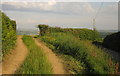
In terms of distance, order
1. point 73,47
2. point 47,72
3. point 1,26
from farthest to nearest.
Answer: point 73,47 → point 1,26 → point 47,72

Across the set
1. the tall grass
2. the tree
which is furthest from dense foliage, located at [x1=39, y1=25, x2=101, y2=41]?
the tall grass

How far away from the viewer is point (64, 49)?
8828 millimetres

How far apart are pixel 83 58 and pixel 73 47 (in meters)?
1.48

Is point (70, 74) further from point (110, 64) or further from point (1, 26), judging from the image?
point (1, 26)

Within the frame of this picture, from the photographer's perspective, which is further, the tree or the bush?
the tree

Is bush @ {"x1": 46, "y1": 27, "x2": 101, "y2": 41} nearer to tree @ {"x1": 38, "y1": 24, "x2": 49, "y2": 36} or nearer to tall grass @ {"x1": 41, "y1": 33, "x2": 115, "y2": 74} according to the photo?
tree @ {"x1": 38, "y1": 24, "x2": 49, "y2": 36}

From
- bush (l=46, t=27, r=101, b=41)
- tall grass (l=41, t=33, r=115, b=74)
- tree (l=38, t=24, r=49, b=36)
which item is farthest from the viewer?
tree (l=38, t=24, r=49, b=36)

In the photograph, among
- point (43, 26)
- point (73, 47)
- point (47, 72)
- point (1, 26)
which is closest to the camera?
point (47, 72)

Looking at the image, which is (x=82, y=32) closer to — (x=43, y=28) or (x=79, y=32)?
(x=79, y=32)

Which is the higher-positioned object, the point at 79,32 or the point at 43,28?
the point at 43,28

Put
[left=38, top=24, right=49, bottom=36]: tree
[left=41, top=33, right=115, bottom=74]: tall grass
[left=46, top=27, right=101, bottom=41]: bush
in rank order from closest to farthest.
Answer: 1. [left=41, top=33, right=115, bottom=74]: tall grass
2. [left=46, top=27, right=101, bottom=41]: bush
3. [left=38, top=24, right=49, bottom=36]: tree

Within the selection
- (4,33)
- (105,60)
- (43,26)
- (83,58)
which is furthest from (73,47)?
(43,26)

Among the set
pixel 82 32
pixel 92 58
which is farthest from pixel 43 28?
pixel 92 58

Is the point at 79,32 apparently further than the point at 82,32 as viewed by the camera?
No
